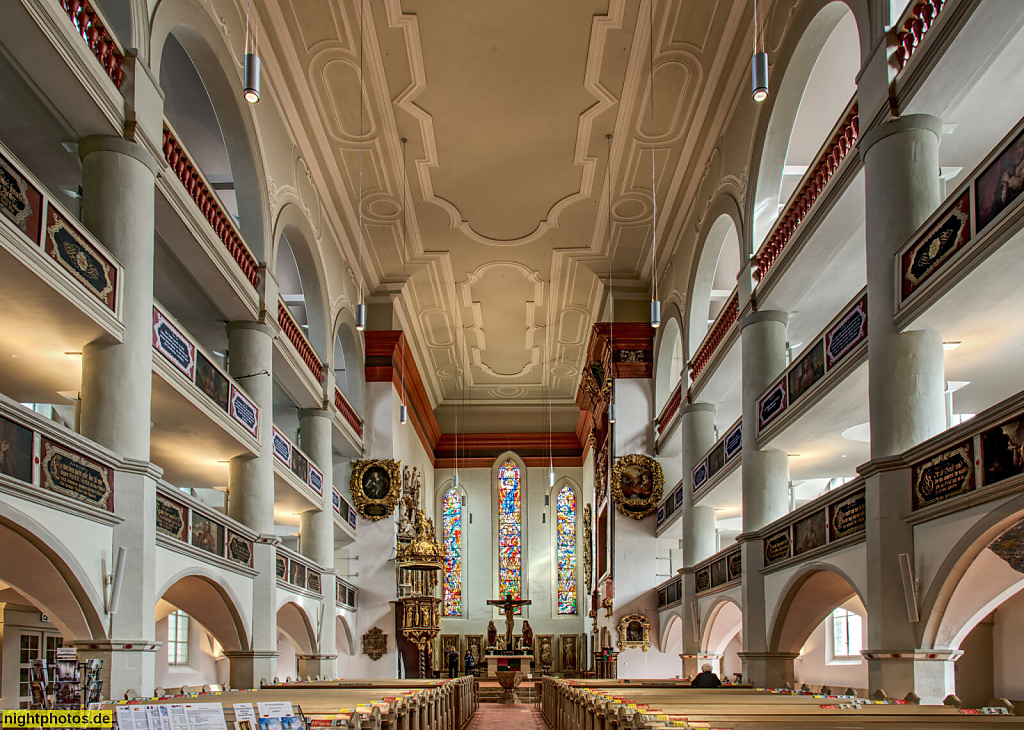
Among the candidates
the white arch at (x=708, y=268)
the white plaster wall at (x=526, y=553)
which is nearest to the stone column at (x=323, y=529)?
the white arch at (x=708, y=268)

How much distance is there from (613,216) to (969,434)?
12.6 m

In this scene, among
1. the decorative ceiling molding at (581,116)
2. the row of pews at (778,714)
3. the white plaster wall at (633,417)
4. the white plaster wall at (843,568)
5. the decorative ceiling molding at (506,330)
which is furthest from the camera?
the decorative ceiling molding at (506,330)

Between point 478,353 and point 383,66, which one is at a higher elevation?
point 383,66

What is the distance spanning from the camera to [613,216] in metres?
18.8

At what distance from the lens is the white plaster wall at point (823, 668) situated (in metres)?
18.2

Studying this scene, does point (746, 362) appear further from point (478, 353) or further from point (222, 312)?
point (478, 353)

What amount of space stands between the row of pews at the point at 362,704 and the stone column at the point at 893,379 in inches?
155

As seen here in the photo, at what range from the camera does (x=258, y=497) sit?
1297 centimetres

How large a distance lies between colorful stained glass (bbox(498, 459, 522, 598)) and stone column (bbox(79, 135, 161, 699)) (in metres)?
23.4

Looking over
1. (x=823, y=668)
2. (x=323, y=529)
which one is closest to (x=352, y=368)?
(x=323, y=529)

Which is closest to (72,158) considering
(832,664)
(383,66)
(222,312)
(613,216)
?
(222,312)

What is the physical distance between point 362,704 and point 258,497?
18.6 ft

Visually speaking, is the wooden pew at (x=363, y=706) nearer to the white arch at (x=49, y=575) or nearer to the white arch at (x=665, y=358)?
the white arch at (x=49, y=575)

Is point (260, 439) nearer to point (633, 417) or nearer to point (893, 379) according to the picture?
point (893, 379)
